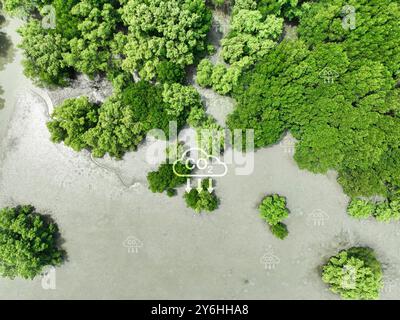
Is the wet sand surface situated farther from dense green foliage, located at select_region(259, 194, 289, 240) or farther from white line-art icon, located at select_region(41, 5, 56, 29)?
white line-art icon, located at select_region(41, 5, 56, 29)

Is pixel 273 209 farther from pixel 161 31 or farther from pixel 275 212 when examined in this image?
pixel 161 31

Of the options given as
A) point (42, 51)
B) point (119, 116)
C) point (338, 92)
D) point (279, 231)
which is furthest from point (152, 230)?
point (338, 92)

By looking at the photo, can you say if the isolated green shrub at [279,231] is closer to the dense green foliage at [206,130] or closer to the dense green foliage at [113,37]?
the dense green foliage at [206,130]

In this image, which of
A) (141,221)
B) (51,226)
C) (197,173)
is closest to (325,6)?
(197,173)

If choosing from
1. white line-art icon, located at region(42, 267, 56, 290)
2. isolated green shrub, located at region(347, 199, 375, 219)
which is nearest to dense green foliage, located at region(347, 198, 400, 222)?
isolated green shrub, located at region(347, 199, 375, 219)

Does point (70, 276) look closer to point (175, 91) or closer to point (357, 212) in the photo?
point (175, 91)

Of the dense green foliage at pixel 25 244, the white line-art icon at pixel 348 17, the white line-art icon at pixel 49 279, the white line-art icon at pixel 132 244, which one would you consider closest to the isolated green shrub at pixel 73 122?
the dense green foliage at pixel 25 244
